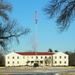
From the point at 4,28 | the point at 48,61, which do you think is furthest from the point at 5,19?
the point at 48,61

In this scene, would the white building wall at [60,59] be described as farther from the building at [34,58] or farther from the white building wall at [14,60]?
the white building wall at [14,60]

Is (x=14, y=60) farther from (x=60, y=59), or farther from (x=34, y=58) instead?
(x=60, y=59)

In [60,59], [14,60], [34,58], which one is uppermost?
[34,58]

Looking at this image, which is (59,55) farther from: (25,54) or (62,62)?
(25,54)

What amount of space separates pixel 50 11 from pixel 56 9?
53 cm

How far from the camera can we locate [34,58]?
178875 mm

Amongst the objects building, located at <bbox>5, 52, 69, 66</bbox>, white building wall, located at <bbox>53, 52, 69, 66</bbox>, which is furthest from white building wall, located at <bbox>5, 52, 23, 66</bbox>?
white building wall, located at <bbox>53, 52, 69, 66</bbox>

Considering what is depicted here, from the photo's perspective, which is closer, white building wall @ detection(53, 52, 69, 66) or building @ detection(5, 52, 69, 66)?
building @ detection(5, 52, 69, 66)

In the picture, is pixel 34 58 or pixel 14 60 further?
pixel 34 58

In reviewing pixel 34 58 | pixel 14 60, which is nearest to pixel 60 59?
pixel 34 58

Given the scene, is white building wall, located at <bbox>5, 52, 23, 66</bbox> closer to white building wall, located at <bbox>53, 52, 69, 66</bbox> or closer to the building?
the building

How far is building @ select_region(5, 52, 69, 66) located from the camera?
175 m

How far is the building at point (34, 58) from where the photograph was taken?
17488 cm

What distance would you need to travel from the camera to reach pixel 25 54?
183 metres
